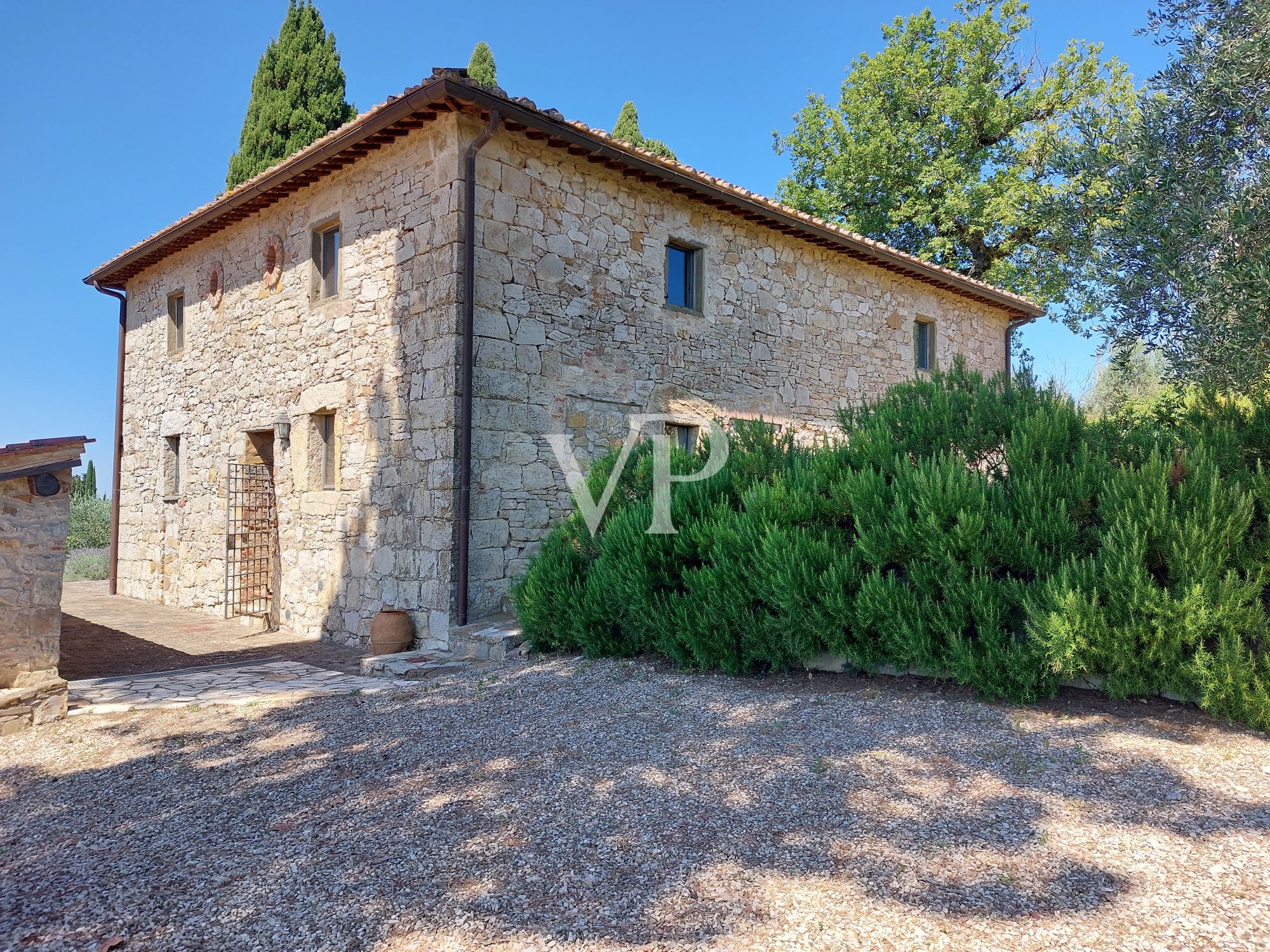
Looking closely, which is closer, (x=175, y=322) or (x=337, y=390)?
(x=337, y=390)

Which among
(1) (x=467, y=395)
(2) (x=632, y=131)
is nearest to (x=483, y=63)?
(2) (x=632, y=131)

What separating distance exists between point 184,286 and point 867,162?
47.8 ft

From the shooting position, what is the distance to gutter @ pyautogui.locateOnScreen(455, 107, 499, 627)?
24.5ft

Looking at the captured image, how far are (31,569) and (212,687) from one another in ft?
5.79

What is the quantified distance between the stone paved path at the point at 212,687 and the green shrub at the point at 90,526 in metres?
14.4

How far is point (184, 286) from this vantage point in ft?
39.6

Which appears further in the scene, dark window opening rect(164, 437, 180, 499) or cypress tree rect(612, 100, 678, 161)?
cypress tree rect(612, 100, 678, 161)

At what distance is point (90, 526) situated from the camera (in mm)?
19234

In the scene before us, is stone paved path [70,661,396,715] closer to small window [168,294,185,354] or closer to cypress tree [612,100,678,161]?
small window [168,294,185,354]

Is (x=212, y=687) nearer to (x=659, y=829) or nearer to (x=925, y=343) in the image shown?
(x=659, y=829)

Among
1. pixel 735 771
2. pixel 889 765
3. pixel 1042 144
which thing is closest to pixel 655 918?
pixel 735 771

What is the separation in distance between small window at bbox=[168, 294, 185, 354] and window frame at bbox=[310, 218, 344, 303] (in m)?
4.27

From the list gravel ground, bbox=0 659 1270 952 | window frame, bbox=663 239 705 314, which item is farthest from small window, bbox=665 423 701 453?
gravel ground, bbox=0 659 1270 952

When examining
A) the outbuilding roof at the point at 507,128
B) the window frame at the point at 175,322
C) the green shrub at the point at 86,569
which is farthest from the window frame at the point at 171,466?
the green shrub at the point at 86,569
